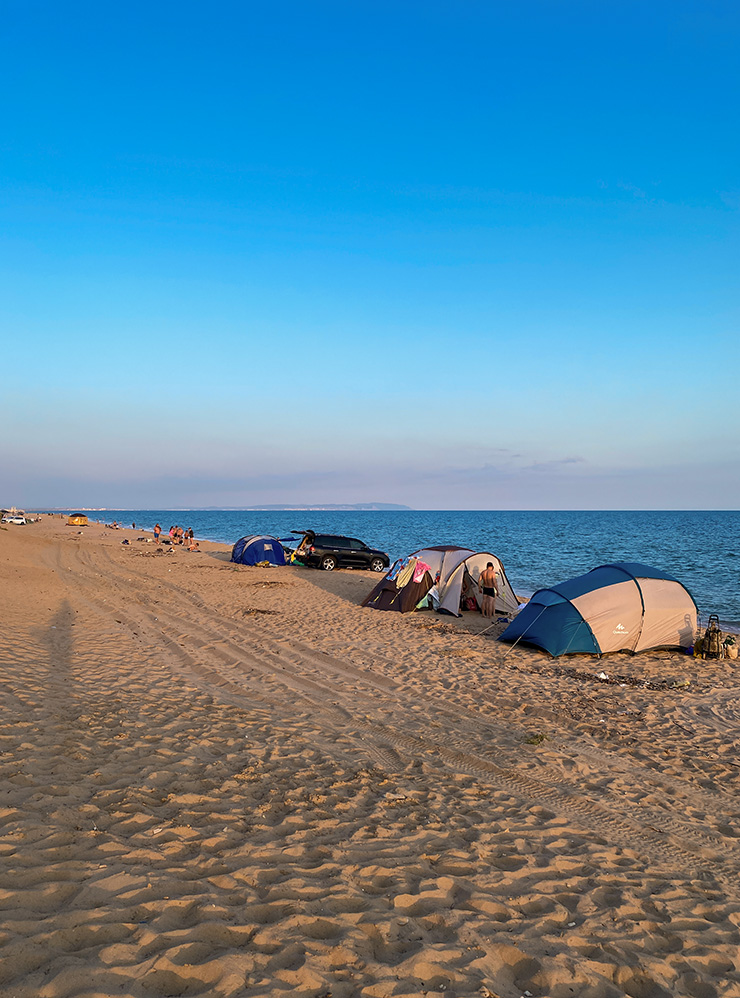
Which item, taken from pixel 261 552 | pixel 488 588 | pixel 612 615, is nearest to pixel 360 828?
pixel 612 615

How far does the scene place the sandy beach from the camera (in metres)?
3.79

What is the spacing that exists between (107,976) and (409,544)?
61.0 m

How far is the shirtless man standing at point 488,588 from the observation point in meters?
19.2

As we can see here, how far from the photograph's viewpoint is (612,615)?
1390cm

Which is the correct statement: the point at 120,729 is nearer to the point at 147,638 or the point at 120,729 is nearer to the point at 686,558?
the point at 147,638

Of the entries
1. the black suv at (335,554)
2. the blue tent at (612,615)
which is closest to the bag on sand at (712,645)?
the blue tent at (612,615)

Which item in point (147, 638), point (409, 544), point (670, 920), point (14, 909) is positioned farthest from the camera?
point (409, 544)

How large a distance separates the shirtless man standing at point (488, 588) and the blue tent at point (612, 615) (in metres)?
4.31

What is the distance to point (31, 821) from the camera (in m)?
5.00

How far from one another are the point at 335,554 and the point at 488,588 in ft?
47.1

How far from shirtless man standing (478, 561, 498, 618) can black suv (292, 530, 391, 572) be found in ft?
43.9

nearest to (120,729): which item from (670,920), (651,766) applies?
(670,920)

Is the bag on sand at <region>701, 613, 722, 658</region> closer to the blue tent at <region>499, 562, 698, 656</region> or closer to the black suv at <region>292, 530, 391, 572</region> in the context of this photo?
the blue tent at <region>499, 562, 698, 656</region>

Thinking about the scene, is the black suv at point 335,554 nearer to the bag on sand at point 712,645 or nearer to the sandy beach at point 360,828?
the sandy beach at point 360,828
